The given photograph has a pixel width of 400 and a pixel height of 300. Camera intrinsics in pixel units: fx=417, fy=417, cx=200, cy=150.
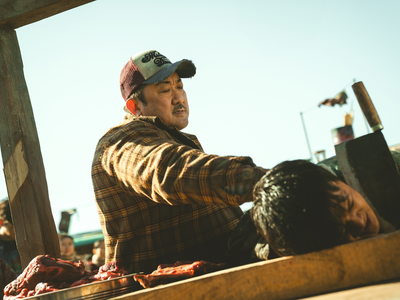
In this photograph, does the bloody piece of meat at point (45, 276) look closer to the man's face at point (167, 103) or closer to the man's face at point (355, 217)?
the man's face at point (167, 103)

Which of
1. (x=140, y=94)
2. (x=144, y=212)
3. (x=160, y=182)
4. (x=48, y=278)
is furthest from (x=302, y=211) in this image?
(x=140, y=94)

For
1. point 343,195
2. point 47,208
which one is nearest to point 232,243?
point 343,195

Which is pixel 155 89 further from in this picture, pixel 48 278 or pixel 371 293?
pixel 371 293

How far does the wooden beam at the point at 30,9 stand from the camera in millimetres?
3162

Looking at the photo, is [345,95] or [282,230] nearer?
[282,230]

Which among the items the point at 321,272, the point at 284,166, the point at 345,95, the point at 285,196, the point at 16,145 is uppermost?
the point at 345,95

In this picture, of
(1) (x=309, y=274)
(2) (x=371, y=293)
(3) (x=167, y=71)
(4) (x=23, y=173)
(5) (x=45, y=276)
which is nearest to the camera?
(2) (x=371, y=293)

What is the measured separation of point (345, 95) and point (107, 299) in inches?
943

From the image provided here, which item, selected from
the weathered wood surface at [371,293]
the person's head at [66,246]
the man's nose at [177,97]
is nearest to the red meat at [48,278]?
the weathered wood surface at [371,293]

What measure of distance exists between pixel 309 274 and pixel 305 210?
229 mm

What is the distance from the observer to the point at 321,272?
1498 mm

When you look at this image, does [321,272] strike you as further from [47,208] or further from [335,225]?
[47,208]

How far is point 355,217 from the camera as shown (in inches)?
62.7

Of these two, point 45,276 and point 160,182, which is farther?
point 45,276
